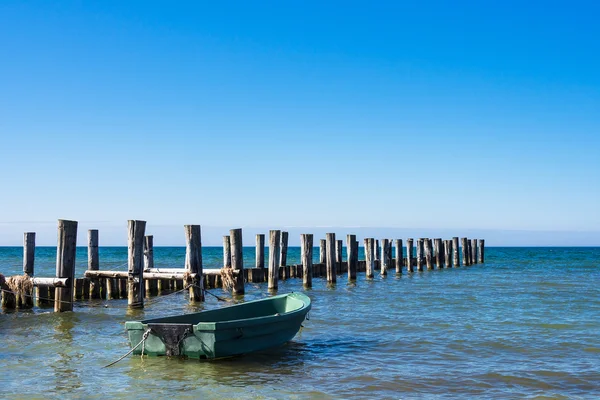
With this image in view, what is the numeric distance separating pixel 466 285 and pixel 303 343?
1629cm

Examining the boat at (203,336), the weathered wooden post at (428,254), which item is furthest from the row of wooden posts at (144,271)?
the weathered wooden post at (428,254)

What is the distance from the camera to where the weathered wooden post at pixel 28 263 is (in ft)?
51.6

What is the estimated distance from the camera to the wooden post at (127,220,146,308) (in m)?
15.0

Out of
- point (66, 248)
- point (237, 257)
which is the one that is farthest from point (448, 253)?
point (66, 248)

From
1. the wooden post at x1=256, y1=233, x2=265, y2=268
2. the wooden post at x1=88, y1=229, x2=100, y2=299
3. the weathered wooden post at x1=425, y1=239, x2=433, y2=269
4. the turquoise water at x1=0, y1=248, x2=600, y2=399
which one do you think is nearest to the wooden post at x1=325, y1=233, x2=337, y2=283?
the wooden post at x1=256, y1=233, x2=265, y2=268

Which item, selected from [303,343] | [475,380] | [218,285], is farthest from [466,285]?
[475,380]

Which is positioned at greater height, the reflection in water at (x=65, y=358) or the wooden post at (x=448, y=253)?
the wooden post at (x=448, y=253)

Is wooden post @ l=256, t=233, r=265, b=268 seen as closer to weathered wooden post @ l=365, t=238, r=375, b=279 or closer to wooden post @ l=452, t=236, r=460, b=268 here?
weathered wooden post @ l=365, t=238, r=375, b=279

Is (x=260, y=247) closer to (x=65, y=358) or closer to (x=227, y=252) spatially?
(x=227, y=252)

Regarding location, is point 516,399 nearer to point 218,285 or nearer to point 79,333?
point 79,333

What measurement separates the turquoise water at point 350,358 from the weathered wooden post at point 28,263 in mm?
468

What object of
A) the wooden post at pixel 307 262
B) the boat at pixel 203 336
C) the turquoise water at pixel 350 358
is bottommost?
the turquoise water at pixel 350 358

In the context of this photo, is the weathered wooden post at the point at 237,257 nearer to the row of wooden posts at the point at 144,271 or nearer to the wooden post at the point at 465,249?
the row of wooden posts at the point at 144,271

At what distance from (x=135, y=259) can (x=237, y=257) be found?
435cm
